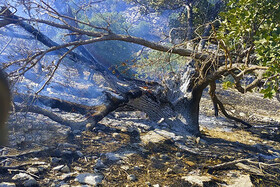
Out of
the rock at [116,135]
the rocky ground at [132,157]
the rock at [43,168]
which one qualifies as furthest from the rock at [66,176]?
the rock at [116,135]

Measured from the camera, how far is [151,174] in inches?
109

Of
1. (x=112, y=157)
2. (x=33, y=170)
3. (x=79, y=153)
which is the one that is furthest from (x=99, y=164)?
(x=33, y=170)

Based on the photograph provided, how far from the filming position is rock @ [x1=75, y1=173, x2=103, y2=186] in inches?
94.7

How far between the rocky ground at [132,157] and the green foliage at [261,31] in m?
1.03

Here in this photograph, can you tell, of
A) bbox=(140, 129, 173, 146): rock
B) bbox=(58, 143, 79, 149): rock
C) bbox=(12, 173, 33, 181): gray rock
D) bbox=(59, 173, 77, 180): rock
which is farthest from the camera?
bbox=(140, 129, 173, 146): rock

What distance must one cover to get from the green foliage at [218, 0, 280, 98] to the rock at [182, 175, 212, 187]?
3.95ft

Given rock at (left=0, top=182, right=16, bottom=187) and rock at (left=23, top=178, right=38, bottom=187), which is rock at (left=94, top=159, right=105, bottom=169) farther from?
rock at (left=0, top=182, right=16, bottom=187)

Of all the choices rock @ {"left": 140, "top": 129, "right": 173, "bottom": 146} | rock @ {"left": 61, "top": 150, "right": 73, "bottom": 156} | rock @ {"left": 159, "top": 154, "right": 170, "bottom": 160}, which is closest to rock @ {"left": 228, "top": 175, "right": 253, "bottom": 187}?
rock @ {"left": 159, "top": 154, "right": 170, "bottom": 160}

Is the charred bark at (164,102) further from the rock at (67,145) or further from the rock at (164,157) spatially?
the rock at (164,157)

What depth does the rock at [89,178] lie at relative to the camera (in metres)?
2.41

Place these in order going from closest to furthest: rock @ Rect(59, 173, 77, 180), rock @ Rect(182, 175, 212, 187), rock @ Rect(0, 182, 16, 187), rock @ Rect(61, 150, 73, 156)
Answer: rock @ Rect(0, 182, 16, 187), rock @ Rect(59, 173, 77, 180), rock @ Rect(182, 175, 212, 187), rock @ Rect(61, 150, 73, 156)

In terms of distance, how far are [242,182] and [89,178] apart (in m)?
1.76

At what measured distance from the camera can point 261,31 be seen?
8.45 ft

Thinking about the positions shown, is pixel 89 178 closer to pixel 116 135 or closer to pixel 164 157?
pixel 164 157
